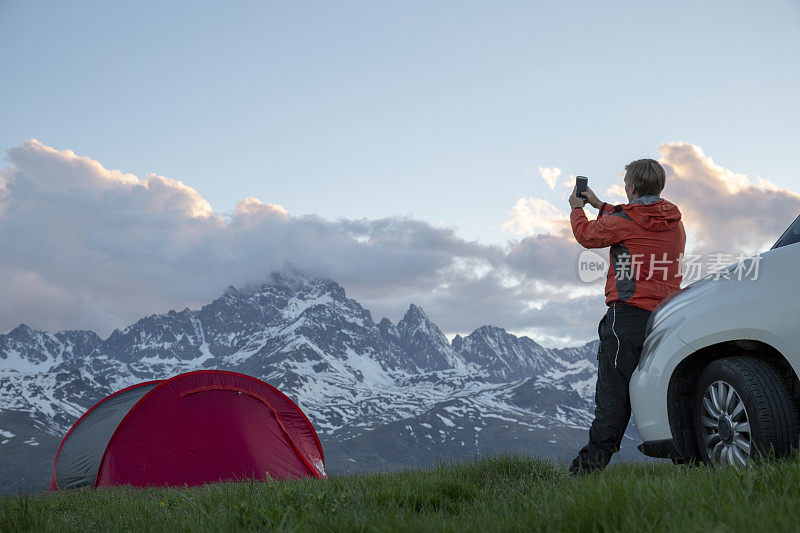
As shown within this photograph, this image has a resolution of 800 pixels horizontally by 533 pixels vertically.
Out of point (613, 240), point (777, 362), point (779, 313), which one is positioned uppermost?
point (613, 240)

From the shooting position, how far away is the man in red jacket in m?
6.00

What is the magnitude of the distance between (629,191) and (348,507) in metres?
4.46

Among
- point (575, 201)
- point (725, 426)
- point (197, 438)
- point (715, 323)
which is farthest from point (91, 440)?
point (715, 323)

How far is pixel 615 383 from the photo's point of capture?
6.00 meters

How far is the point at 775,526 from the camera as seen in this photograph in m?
2.63

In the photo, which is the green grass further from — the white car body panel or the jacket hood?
the jacket hood

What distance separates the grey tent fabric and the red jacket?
11.8 meters

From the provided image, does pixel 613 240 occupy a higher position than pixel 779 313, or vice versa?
pixel 613 240

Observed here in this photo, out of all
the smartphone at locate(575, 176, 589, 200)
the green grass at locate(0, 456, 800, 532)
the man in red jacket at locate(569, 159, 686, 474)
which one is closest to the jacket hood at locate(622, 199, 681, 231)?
the man in red jacket at locate(569, 159, 686, 474)

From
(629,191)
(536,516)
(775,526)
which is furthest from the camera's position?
(629,191)

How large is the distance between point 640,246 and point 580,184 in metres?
0.99

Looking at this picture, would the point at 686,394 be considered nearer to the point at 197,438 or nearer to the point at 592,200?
the point at 592,200

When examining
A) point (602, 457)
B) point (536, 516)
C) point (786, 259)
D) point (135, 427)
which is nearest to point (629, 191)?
point (786, 259)

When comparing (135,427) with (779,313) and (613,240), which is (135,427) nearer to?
(613,240)
